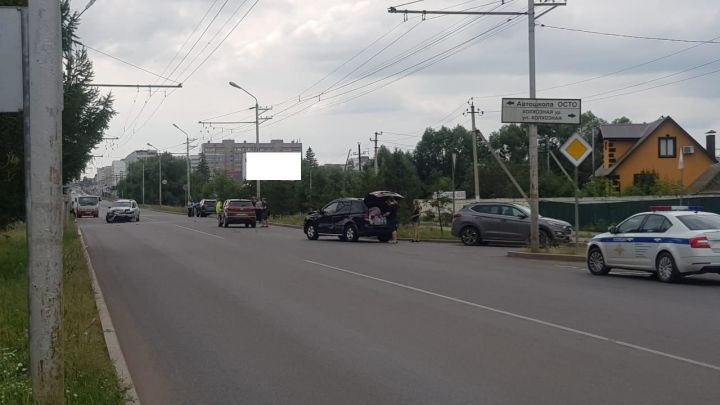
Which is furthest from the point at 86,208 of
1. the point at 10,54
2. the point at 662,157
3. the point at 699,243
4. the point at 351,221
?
the point at 10,54

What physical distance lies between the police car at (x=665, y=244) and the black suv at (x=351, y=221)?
44.4 ft

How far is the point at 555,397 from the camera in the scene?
6746 mm

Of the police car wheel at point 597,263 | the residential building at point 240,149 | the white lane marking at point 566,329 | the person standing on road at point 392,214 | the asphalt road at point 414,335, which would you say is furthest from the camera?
the residential building at point 240,149

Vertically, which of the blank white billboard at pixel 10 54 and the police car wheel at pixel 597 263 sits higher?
the blank white billboard at pixel 10 54

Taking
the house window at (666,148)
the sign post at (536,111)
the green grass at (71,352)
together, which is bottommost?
the green grass at (71,352)

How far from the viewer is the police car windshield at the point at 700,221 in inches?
600

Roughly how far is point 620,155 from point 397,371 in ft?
188

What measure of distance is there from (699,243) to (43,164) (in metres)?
12.7

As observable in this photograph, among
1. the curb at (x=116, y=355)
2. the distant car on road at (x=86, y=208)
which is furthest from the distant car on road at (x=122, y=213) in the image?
the curb at (x=116, y=355)

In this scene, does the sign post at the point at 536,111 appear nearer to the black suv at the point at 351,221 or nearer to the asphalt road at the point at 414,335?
the asphalt road at the point at 414,335

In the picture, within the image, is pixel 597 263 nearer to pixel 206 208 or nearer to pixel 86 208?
pixel 206 208

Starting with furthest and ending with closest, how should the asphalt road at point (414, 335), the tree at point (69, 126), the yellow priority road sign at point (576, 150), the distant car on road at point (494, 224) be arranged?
the distant car on road at point (494, 224), the yellow priority road sign at point (576, 150), the tree at point (69, 126), the asphalt road at point (414, 335)

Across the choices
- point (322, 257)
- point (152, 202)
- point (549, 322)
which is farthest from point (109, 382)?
point (152, 202)

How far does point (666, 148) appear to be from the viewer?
57312 mm
